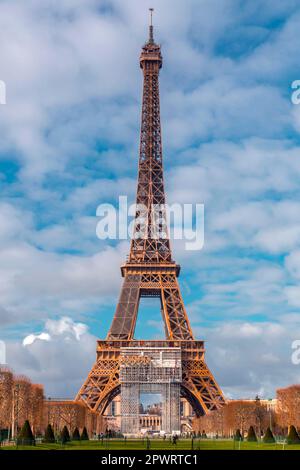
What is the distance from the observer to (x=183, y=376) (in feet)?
316

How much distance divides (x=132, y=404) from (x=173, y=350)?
9527mm

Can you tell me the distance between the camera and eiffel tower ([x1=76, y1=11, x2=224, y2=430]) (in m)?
94.6

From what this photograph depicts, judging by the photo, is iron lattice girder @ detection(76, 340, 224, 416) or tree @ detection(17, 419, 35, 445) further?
iron lattice girder @ detection(76, 340, 224, 416)

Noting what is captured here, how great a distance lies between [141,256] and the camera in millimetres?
103750

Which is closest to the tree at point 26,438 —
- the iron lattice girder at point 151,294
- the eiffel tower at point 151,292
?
the eiffel tower at point 151,292

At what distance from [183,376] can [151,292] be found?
13.8 meters

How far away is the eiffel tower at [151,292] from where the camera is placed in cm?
9462

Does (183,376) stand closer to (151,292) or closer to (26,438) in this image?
(151,292)

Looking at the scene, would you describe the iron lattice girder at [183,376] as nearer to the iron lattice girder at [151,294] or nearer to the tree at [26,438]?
the iron lattice girder at [151,294]

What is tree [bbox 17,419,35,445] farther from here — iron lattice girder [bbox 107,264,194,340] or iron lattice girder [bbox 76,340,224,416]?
iron lattice girder [bbox 107,264,194,340]

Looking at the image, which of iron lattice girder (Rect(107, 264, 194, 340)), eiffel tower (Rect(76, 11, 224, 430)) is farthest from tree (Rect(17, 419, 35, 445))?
iron lattice girder (Rect(107, 264, 194, 340))

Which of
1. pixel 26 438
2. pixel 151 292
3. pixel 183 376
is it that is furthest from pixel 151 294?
pixel 26 438
